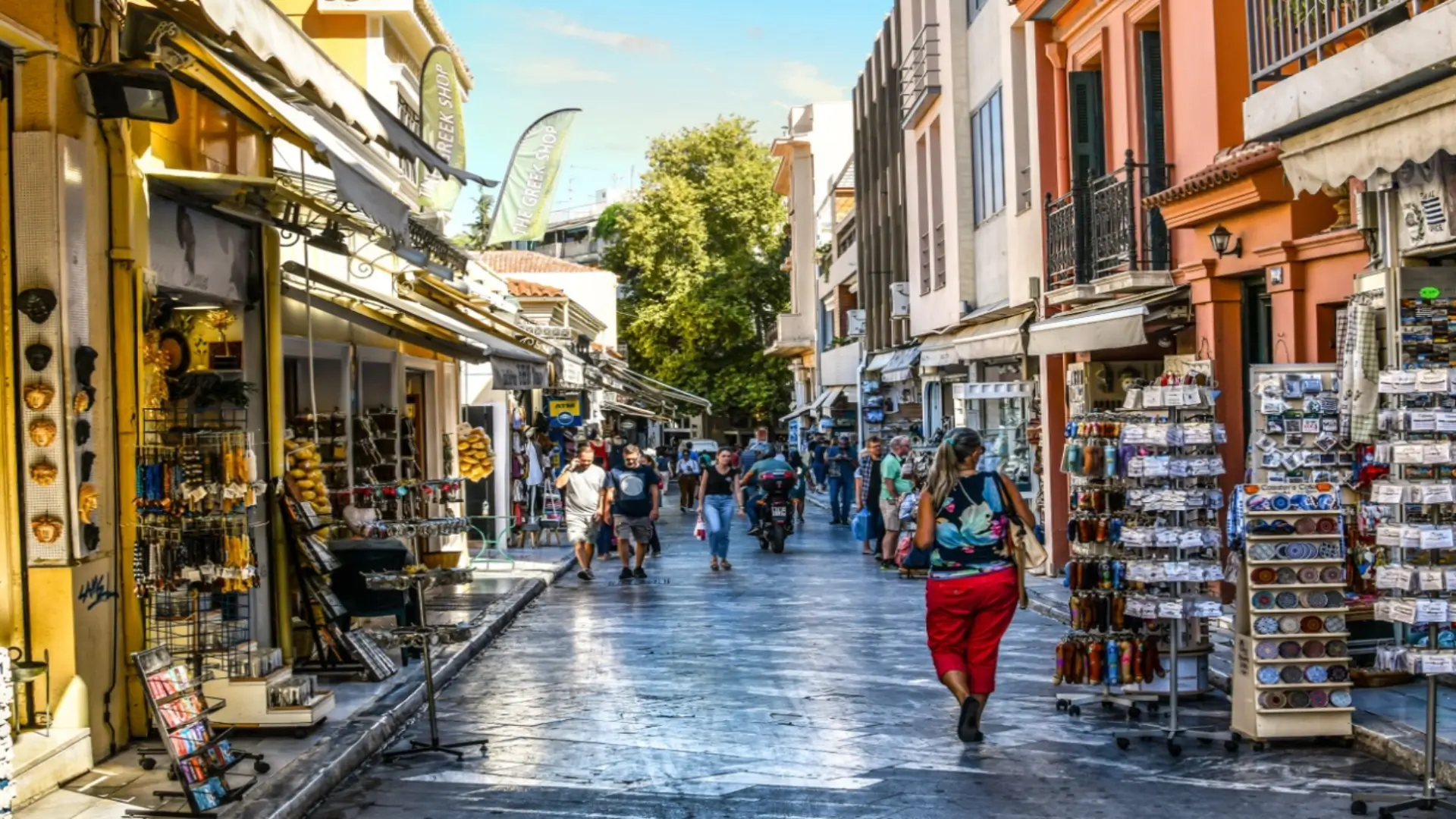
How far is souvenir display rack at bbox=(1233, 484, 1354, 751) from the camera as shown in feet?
29.8

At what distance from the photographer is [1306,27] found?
36.1 feet

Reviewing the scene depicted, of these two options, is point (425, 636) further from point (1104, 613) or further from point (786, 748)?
point (1104, 613)

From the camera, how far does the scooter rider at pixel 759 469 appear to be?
1017 inches

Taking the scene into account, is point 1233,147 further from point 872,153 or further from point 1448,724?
point 872,153

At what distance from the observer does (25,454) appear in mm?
8242

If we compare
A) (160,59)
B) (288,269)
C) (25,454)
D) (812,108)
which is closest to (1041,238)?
(288,269)

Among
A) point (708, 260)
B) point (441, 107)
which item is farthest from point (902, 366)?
point (708, 260)

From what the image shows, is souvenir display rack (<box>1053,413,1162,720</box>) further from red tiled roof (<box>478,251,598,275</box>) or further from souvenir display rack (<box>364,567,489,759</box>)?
red tiled roof (<box>478,251,598,275</box>)

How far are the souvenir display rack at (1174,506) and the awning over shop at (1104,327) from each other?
15.7ft

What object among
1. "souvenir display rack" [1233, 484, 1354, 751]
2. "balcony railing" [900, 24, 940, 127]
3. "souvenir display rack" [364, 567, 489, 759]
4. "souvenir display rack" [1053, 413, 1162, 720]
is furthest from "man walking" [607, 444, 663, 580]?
"souvenir display rack" [1233, 484, 1354, 751]

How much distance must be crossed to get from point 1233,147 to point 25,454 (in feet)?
33.4

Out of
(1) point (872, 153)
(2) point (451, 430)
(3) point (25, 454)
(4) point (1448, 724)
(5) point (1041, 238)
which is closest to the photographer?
(3) point (25, 454)

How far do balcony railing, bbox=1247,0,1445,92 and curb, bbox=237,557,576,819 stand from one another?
24.1 feet

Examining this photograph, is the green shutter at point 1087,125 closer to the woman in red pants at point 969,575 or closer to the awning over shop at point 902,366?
the woman in red pants at point 969,575
